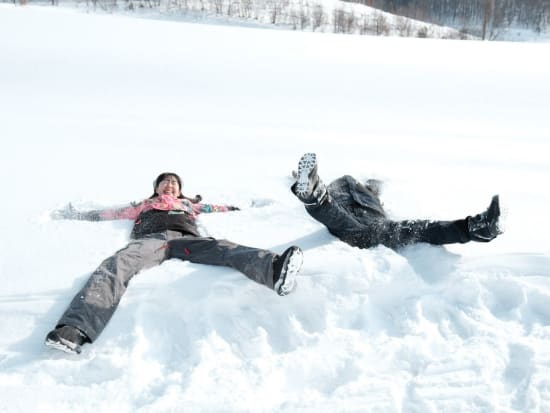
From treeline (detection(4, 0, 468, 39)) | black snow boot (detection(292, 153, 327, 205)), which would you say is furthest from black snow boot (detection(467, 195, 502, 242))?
treeline (detection(4, 0, 468, 39))

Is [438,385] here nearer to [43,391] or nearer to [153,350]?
[153,350]

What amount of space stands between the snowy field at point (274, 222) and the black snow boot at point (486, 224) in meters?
0.13

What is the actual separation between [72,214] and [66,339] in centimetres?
144

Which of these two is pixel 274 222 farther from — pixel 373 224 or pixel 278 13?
pixel 278 13

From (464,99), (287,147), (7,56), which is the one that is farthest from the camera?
(7,56)

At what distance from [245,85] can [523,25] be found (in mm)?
28288

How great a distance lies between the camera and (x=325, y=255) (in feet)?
7.47

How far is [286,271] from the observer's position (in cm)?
189

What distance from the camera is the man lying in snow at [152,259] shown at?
177 centimetres

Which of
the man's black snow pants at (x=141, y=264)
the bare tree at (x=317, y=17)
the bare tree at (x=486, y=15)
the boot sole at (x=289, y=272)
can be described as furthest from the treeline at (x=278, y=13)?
the boot sole at (x=289, y=272)

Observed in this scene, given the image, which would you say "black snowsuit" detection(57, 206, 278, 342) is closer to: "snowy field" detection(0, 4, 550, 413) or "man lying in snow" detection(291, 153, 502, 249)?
"snowy field" detection(0, 4, 550, 413)

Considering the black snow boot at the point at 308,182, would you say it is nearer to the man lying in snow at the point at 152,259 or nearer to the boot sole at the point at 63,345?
the man lying in snow at the point at 152,259

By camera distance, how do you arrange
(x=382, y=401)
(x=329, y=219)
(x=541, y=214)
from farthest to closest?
(x=541, y=214)
(x=329, y=219)
(x=382, y=401)

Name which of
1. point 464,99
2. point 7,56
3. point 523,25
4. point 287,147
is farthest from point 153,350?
point 523,25
